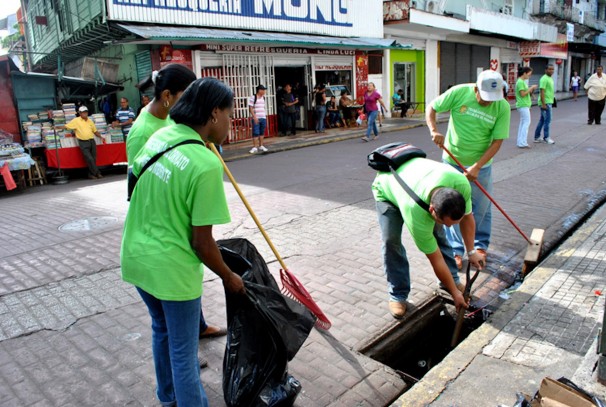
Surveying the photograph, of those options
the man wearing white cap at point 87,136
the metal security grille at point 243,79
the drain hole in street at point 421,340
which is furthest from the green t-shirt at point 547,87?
the man wearing white cap at point 87,136

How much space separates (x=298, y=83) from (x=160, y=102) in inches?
566

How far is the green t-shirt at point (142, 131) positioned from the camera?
2984 millimetres

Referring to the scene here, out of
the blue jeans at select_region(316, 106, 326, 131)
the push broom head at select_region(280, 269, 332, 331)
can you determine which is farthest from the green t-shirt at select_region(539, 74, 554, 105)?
the push broom head at select_region(280, 269, 332, 331)

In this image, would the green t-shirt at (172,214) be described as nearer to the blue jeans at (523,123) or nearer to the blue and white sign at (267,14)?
the blue jeans at (523,123)

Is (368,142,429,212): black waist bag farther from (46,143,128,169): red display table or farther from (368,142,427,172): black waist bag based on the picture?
(46,143,128,169): red display table

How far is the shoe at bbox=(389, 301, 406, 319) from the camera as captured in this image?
3682 millimetres

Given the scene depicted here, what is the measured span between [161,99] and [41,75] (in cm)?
982

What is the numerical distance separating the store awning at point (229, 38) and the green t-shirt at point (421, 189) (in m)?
9.52

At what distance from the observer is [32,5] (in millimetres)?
22672

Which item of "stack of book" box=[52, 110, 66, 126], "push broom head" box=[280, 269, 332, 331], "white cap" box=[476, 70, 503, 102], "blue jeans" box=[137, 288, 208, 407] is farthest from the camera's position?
"stack of book" box=[52, 110, 66, 126]

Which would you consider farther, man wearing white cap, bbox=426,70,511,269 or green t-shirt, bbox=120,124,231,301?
man wearing white cap, bbox=426,70,511,269

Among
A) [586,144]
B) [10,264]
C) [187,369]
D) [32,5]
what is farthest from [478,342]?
[32,5]

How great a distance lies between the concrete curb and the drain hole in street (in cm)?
35

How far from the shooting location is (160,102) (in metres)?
2.98
